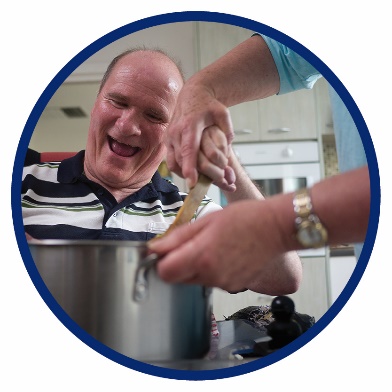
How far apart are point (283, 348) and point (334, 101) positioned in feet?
1.30

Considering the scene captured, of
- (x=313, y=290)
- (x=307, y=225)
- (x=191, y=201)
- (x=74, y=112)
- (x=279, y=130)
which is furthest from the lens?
(x=74, y=112)

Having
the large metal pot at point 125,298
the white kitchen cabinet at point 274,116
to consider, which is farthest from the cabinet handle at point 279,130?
the large metal pot at point 125,298

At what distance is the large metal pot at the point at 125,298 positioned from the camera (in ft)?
1.71

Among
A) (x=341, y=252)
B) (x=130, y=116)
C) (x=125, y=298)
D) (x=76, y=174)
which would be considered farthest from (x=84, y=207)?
(x=341, y=252)

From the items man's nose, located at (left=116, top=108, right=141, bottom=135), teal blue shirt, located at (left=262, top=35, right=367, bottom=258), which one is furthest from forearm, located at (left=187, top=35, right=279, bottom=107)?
man's nose, located at (left=116, top=108, right=141, bottom=135)

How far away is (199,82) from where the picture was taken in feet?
2.50

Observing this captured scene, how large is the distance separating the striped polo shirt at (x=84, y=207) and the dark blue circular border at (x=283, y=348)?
157mm

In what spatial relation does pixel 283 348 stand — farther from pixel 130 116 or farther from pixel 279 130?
pixel 279 130

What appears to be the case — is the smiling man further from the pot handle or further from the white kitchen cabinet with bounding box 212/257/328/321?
the white kitchen cabinet with bounding box 212/257/328/321

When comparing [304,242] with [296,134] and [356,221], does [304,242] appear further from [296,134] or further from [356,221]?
[296,134]

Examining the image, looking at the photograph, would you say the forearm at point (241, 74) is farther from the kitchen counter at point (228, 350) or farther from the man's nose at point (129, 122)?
the kitchen counter at point (228, 350)

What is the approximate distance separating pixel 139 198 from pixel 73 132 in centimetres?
213

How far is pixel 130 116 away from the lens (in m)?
0.98

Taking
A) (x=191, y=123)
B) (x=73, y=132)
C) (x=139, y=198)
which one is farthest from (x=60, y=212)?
(x=73, y=132)
